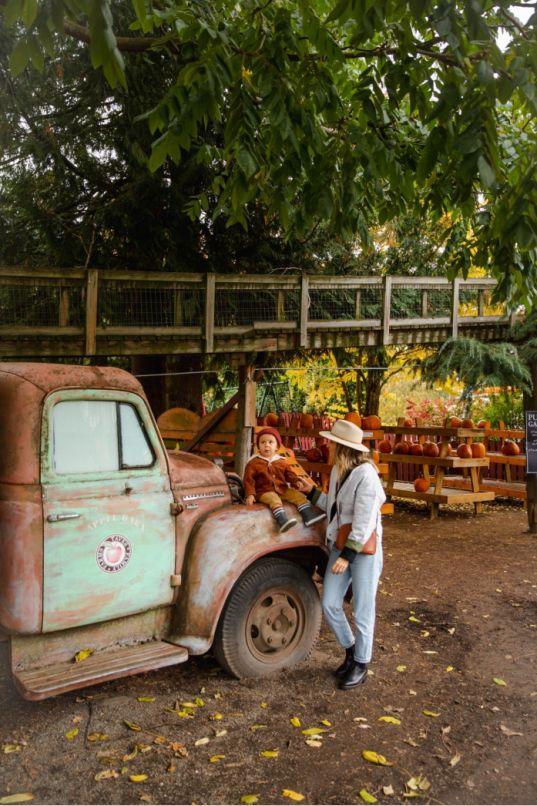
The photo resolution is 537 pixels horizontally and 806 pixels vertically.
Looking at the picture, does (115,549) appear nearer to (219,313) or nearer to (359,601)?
(359,601)

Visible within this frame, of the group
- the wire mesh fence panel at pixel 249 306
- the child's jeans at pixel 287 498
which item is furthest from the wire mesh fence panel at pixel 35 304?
the child's jeans at pixel 287 498

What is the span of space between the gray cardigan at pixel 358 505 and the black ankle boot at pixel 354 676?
0.91m

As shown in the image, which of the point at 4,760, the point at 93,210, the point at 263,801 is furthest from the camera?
the point at 93,210

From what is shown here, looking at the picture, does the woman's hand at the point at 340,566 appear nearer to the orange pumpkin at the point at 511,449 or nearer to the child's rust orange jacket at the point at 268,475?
the child's rust orange jacket at the point at 268,475

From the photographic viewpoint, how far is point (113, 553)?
14.5 feet

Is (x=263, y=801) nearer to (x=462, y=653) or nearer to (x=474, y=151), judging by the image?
(x=462, y=653)

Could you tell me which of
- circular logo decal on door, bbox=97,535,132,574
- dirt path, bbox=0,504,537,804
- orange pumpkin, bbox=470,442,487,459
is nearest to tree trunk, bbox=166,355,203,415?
orange pumpkin, bbox=470,442,487,459

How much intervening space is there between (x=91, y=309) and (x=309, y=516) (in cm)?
455

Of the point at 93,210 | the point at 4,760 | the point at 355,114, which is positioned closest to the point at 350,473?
the point at 4,760

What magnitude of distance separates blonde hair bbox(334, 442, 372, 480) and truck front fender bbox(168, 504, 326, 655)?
645 mm

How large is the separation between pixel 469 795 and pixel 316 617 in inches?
77.9

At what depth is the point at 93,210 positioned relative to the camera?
11.1 m

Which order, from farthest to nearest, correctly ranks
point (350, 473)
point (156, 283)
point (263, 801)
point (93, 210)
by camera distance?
point (93, 210) < point (156, 283) < point (350, 473) < point (263, 801)

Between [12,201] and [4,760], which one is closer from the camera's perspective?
[4,760]
